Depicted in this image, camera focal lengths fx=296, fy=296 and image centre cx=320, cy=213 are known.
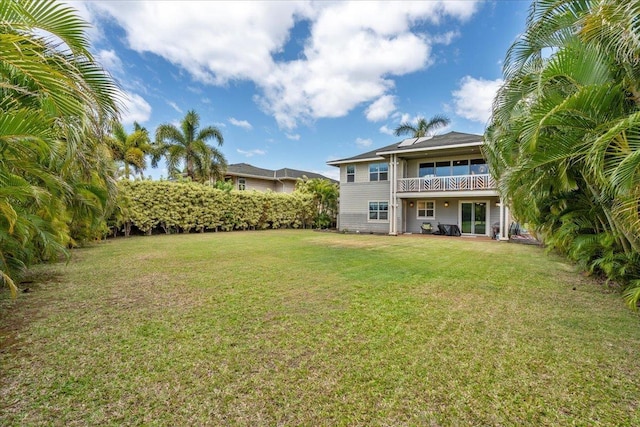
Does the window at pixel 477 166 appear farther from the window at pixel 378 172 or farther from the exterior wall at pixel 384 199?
the window at pixel 378 172

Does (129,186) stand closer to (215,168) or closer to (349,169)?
(215,168)

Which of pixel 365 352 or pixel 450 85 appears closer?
pixel 365 352

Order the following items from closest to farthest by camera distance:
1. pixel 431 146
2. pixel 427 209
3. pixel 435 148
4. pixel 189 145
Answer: pixel 435 148, pixel 431 146, pixel 427 209, pixel 189 145

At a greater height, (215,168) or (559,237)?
(215,168)

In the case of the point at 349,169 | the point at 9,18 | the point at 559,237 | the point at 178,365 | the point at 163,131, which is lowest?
the point at 178,365

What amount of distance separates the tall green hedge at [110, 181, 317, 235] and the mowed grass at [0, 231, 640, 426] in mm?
9860

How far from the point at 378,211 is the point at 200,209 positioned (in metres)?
11.5

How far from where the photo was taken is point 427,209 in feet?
64.4

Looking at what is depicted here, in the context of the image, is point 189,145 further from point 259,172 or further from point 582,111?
point 582,111

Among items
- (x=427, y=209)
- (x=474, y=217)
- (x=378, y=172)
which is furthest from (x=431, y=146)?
(x=474, y=217)

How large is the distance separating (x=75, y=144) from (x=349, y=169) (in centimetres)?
1897

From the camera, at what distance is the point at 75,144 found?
317 cm

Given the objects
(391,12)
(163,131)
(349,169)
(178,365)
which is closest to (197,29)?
(391,12)

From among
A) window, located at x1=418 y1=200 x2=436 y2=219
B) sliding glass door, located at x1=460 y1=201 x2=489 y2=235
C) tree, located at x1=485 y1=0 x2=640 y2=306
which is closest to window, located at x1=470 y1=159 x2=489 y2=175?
sliding glass door, located at x1=460 y1=201 x2=489 y2=235
